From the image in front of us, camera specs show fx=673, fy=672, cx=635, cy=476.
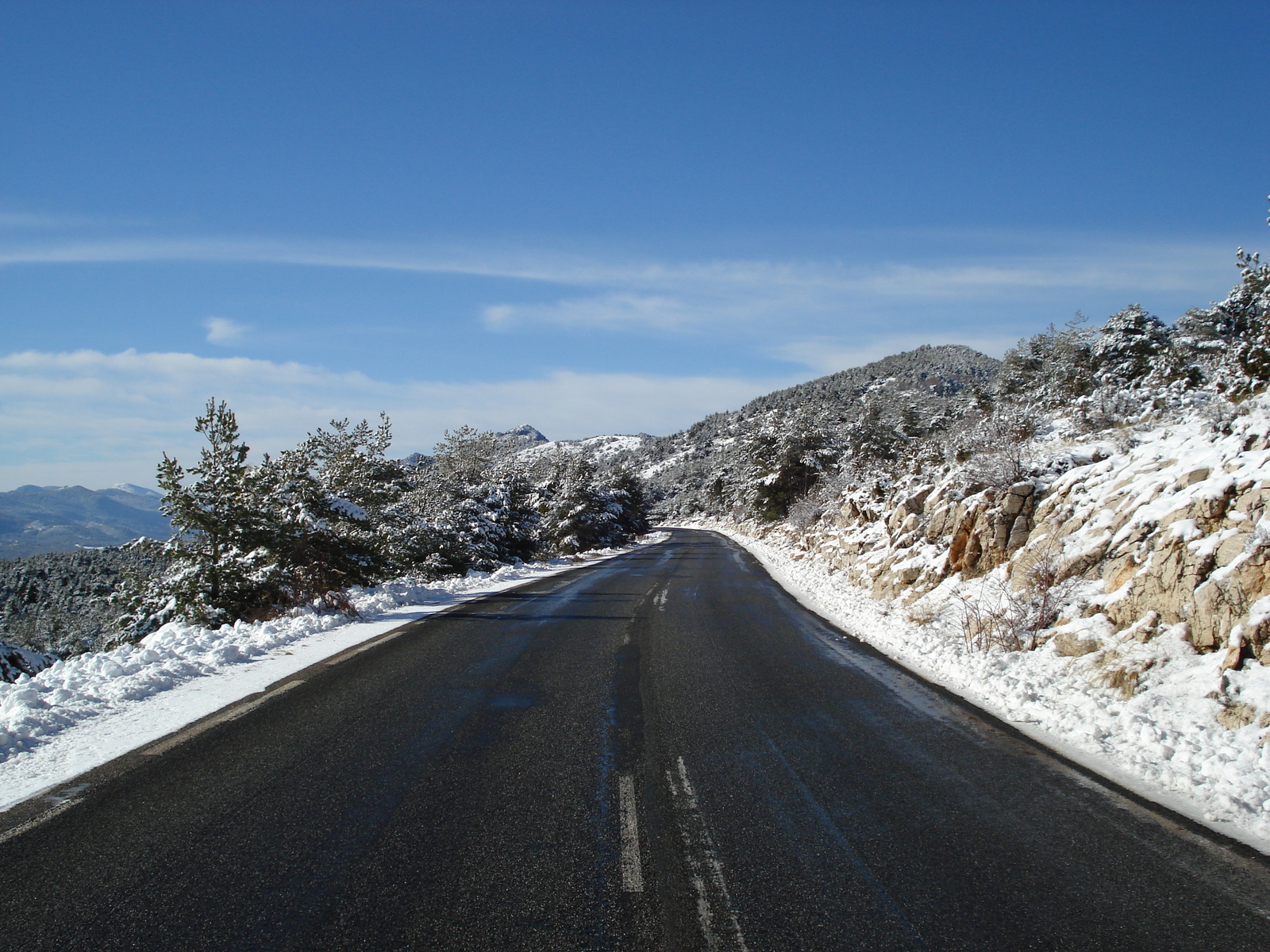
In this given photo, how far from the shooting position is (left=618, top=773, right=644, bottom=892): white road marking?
3.59 meters

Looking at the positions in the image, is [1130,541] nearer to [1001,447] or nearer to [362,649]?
[1001,447]

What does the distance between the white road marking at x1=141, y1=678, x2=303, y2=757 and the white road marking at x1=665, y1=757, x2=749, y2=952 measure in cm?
419

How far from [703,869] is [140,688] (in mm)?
6733

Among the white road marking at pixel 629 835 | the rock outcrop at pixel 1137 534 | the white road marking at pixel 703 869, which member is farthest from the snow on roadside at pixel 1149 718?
the white road marking at pixel 629 835

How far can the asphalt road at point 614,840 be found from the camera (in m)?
3.22

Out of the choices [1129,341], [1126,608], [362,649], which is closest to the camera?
[1126,608]

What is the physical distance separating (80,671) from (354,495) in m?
10.3

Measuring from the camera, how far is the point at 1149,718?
585cm

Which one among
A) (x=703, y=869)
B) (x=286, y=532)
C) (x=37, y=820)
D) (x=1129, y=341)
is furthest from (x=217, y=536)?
(x=1129, y=341)

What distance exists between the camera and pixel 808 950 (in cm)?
305

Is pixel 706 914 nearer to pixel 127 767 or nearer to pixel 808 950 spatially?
pixel 808 950

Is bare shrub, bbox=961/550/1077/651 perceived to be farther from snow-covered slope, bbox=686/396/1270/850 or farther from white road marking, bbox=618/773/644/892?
white road marking, bbox=618/773/644/892

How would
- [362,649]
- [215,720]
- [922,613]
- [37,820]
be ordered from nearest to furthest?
[37,820] < [215,720] < [362,649] < [922,613]

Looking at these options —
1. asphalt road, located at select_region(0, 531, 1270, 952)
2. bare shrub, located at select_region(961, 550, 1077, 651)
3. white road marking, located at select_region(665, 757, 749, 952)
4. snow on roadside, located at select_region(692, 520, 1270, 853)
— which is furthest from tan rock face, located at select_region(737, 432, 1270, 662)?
white road marking, located at select_region(665, 757, 749, 952)
